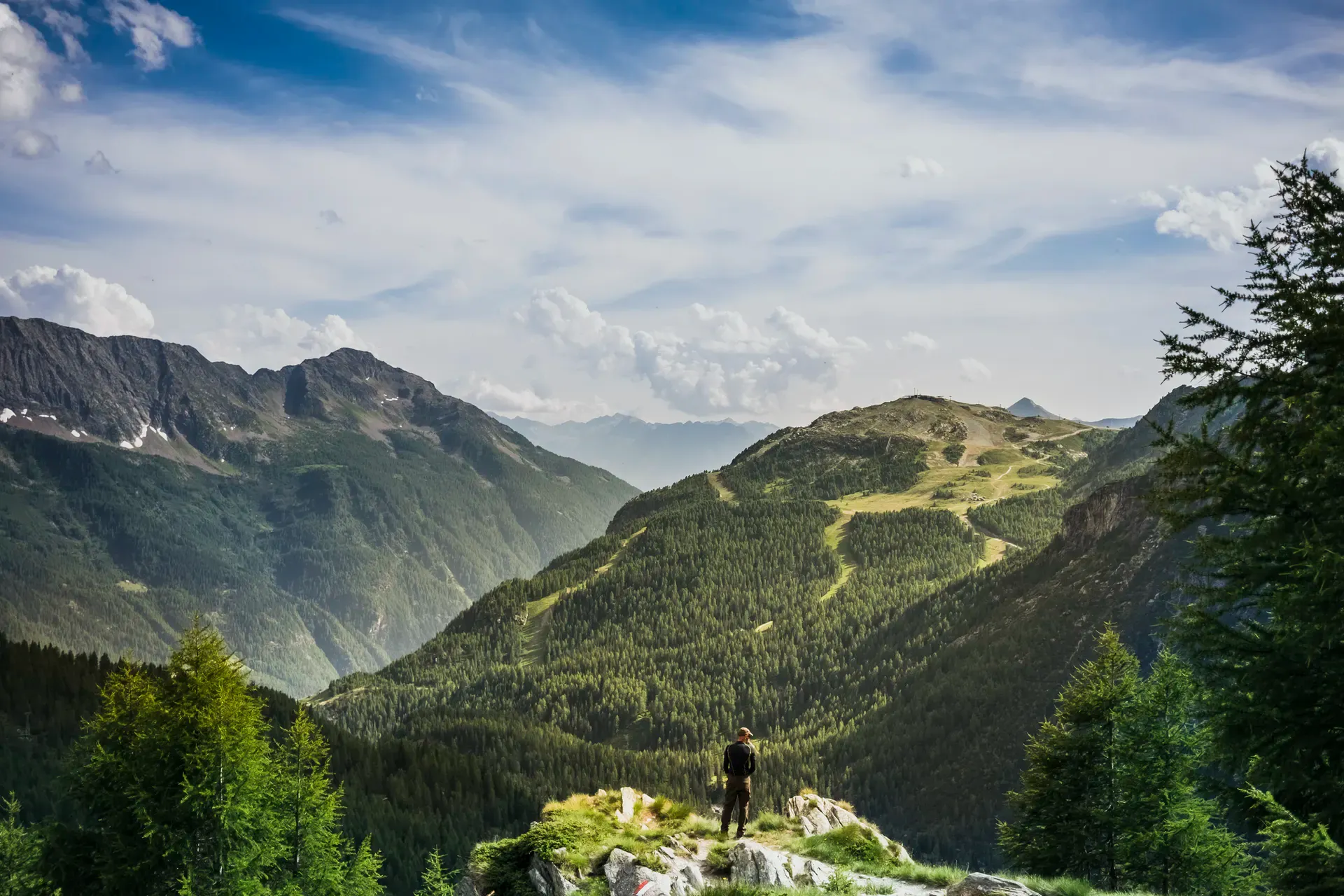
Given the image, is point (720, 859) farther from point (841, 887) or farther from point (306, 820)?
point (306, 820)

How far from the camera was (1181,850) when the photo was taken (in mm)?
33875

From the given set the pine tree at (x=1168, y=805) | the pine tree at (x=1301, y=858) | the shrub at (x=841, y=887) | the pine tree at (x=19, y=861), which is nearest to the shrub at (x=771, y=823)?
the shrub at (x=841, y=887)

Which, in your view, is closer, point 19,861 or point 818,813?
point 818,813

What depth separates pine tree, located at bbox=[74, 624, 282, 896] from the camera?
26094 millimetres

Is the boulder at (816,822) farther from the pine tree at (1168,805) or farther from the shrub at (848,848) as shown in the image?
the pine tree at (1168,805)

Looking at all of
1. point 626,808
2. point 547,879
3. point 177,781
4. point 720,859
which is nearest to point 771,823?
point 626,808

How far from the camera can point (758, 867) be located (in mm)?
24344

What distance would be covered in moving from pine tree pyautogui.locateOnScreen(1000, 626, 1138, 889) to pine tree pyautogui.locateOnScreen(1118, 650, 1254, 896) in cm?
79

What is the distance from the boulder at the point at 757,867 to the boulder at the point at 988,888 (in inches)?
197

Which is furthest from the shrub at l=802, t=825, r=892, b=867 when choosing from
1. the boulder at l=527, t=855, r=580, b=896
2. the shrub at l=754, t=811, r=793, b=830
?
the boulder at l=527, t=855, r=580, b=896

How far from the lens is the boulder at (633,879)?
71.8 feet

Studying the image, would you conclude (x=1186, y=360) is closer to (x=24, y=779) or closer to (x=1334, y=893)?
(x=1334, y=893)

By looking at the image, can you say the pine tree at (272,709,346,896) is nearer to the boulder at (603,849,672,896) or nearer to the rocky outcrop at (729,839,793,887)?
the boulder at (603,849,672,896)

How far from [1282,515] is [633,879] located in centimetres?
1835
